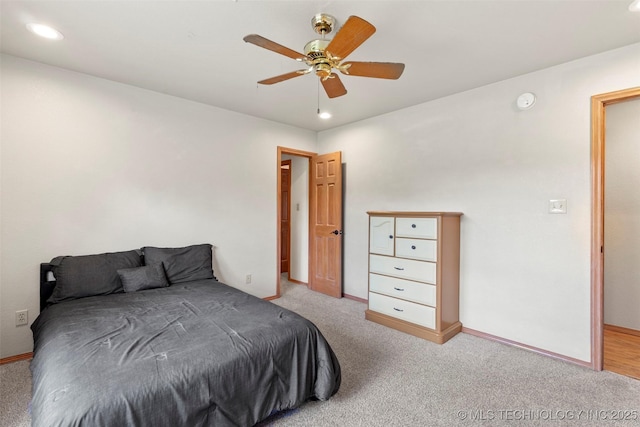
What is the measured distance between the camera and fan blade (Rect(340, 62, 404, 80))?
185cm

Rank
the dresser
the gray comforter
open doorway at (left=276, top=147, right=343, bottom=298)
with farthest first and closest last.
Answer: open doorway at (left=276, top=147, right=343, bottom=298)
the dresser
the gray comforter

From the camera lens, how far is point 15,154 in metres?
2.45

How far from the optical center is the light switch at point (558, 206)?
99.3 inches

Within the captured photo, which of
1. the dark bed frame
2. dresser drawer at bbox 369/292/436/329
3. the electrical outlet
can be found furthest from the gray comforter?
dresser drawer at bbox 369/292/436/329

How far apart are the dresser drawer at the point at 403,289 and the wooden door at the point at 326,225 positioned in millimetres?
970

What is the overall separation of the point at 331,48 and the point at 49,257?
288cm

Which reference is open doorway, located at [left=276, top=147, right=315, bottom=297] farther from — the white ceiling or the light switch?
the light switch

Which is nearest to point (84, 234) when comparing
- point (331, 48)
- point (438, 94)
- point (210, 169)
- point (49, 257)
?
point (49, 257)

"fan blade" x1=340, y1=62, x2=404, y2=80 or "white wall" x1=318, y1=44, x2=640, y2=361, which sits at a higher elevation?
"fan blade" x1=340, y1=62, x2=404, y2=80

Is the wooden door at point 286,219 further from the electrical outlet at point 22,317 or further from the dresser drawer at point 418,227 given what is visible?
the electrical outlet at point 22,317

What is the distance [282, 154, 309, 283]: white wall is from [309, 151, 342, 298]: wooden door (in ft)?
0.69

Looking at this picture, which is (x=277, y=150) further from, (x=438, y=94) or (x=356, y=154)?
(x=438, y=94)

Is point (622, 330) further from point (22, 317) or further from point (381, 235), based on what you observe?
point (22, 317)

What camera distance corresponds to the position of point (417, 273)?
3.03m
